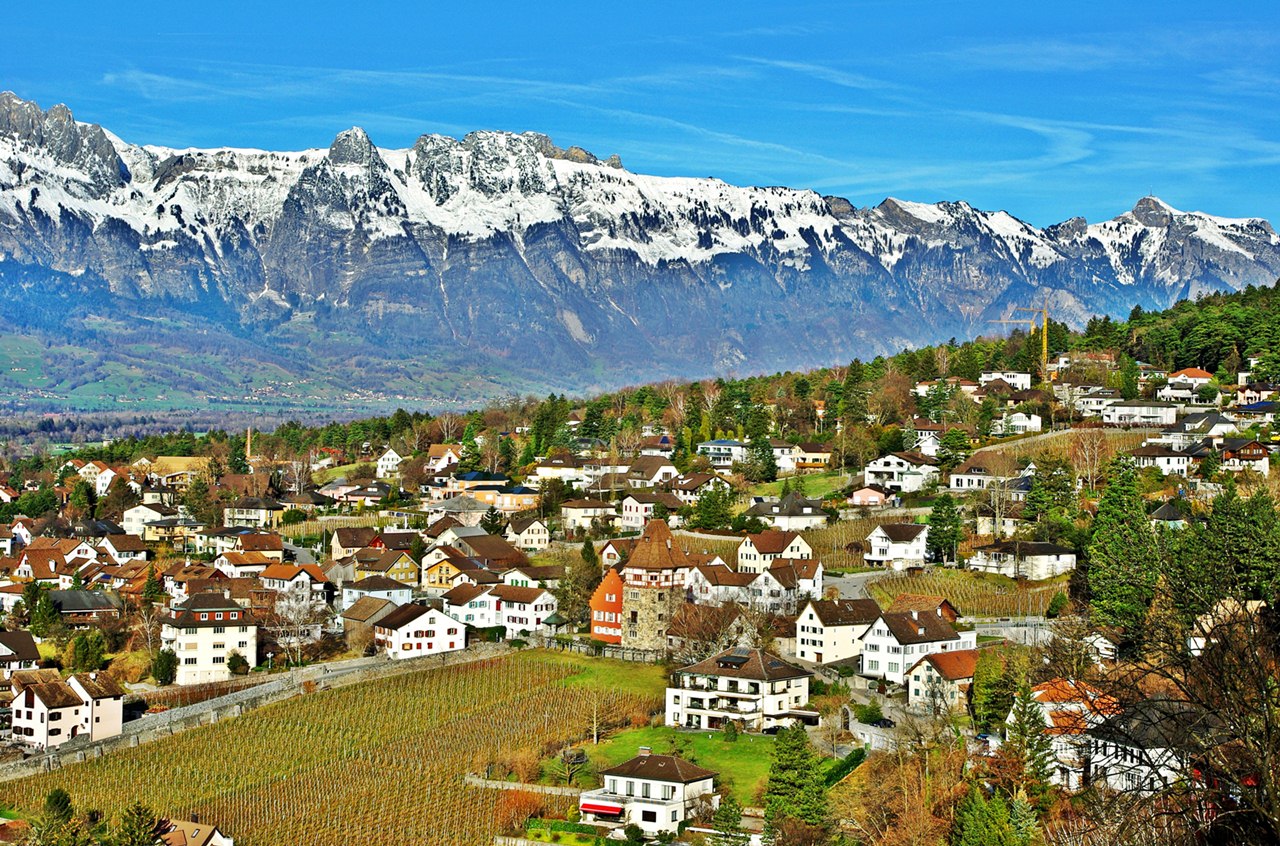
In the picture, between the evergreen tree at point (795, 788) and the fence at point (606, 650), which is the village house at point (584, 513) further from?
the evergreen tree at point (795, 788)

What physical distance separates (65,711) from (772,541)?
28325mm

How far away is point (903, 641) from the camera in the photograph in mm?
48594

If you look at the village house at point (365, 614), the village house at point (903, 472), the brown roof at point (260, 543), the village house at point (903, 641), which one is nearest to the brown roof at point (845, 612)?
the village house at point (903, 641)

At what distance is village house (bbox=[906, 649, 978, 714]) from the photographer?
45.0 meters

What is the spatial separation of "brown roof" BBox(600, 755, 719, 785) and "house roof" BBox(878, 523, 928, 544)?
2453 centimetres

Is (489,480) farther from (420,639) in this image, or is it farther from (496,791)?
(496,791)

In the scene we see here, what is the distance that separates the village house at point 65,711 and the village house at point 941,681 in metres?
26.0

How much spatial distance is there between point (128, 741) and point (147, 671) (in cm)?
971

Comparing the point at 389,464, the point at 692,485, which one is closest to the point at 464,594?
the point at 692,485

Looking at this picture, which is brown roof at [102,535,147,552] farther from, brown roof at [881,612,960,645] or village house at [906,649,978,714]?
village house at [906,649,978,714]

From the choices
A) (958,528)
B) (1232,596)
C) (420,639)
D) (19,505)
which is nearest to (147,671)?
(420,639)

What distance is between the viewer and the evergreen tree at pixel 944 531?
62188mm

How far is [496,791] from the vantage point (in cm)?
4116

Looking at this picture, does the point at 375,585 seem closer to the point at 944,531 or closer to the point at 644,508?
the point at 644,508
